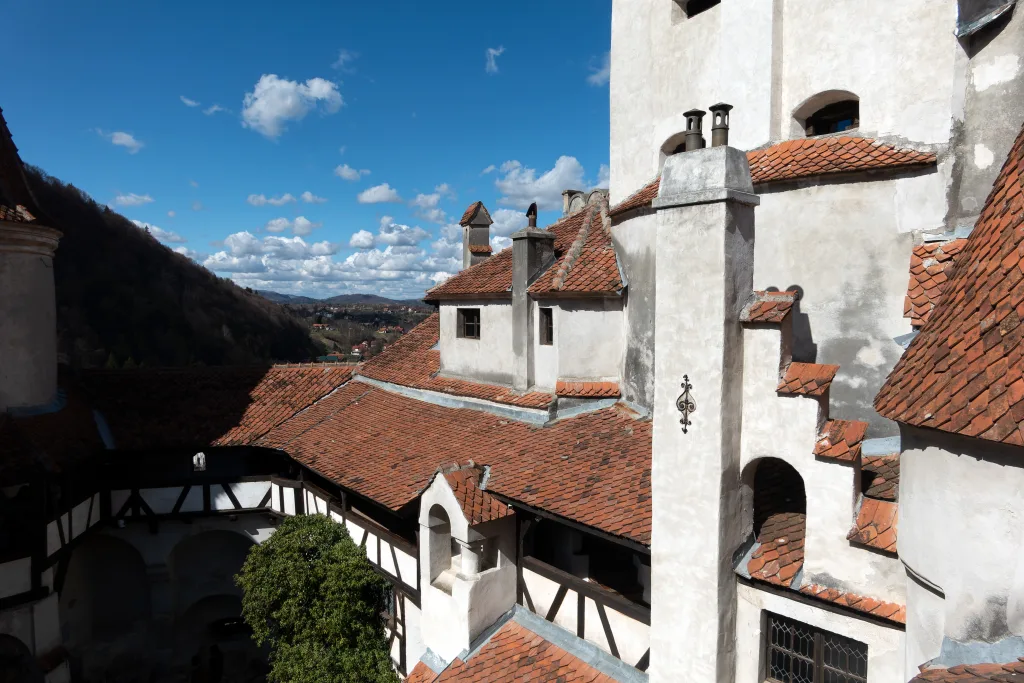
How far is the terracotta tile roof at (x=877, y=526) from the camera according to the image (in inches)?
242

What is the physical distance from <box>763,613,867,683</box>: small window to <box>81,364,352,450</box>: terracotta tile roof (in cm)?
1385

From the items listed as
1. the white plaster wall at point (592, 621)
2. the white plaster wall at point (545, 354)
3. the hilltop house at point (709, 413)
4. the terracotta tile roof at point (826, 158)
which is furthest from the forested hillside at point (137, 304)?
the terracotta tile roof at point (826, 158)

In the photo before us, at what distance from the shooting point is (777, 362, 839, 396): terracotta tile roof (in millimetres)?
6465

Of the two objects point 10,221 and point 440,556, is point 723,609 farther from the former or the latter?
Answer: point 10,221

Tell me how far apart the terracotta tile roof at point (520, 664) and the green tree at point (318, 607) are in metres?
2.78

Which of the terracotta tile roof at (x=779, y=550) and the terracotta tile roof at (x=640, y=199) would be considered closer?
the terracotta tile roof at (x=779, y=550)

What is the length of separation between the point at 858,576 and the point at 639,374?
567 cm

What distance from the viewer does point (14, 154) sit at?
50.4 feet

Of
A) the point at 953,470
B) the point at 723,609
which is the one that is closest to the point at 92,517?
the point at 723,609

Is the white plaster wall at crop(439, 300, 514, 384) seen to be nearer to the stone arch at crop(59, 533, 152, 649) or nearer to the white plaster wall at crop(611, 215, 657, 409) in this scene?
the white plaster wall at crop(611, 215, 657, 409)

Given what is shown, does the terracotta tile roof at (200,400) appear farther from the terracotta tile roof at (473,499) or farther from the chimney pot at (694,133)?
the chimney pot at (694,133)

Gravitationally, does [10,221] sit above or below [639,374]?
above

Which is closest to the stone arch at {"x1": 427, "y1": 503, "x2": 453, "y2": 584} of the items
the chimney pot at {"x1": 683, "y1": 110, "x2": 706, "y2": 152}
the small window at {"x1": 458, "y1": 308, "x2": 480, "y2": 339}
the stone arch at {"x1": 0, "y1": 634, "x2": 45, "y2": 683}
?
the small window at {"x1": 458, "y1": 308, "x2": 480, "y2": 339}

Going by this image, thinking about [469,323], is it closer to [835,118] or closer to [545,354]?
[545,354]
